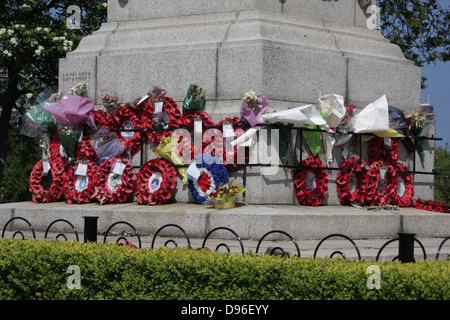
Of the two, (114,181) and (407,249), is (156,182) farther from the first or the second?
(407,249)

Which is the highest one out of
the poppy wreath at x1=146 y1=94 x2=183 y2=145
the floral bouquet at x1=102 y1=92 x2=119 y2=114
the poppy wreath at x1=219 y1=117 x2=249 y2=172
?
the floral bouquet at x1=102 y1=92 x2=119 y2=114

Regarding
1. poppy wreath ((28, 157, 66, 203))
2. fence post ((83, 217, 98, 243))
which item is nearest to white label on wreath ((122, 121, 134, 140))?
poppy wreath ((28, 157, 66, 203))

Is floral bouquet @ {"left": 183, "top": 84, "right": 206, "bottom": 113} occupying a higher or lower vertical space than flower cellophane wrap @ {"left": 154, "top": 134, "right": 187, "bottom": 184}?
higher

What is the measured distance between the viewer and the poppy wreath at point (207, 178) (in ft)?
35.7

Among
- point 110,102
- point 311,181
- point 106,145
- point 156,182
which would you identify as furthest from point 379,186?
point 110,102

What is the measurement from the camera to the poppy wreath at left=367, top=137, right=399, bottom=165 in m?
12.3

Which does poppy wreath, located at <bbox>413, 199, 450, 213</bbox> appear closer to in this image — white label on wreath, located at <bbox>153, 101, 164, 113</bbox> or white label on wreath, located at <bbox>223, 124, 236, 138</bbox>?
white label on wreath, located at <bbox>223, 124, 236, 138</bbox>

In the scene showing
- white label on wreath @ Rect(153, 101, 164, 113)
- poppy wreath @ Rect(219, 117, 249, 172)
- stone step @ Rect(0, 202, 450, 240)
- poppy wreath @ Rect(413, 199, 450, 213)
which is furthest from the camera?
poppy wreath @ Rect(413, 199, 450, 213)

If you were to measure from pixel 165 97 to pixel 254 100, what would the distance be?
177 cm

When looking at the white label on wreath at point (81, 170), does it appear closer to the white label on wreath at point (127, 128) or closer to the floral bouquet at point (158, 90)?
the white label on wreath at point (127, 128)

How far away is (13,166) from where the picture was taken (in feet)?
129

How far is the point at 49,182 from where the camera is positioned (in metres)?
13.5

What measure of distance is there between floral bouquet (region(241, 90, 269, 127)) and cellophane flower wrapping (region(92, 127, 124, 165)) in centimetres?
256

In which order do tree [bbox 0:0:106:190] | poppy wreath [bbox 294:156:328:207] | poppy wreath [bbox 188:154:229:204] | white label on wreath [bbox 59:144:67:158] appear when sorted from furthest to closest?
tree [bbox 0:0:106:190], white label on wreath [bbox 59:144:67:158], poppy wreath [bbox 294:156:328:207], poppy wreath [bbox 188:154:229:204]
